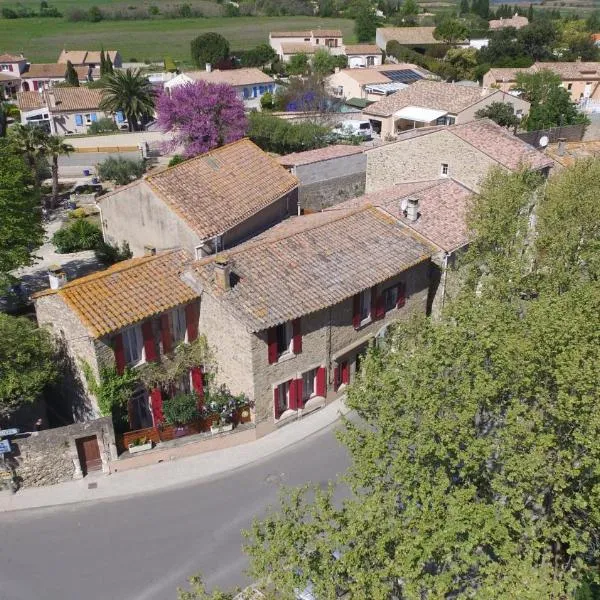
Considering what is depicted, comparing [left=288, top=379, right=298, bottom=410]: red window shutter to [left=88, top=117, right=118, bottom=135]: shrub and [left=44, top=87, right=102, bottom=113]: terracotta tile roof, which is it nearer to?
[left=88, top=117, right=118, bottom=135]: shrub

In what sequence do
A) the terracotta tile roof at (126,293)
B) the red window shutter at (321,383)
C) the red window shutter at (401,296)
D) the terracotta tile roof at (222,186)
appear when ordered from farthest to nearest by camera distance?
the terracotta tile roof at (222,186) < the red window shutter at (401,296) < the red window shutter at (321,383) < the terracotta tile roof at (126,293)

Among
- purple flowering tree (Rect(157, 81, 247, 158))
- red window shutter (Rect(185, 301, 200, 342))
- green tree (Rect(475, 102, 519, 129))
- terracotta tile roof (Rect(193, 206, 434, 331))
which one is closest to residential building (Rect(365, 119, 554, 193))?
terracotta tile roof (Rect(193, 206, 434, 331))

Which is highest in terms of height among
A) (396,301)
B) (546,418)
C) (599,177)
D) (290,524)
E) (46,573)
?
(599,177)

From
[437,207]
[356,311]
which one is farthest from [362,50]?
[356,311]

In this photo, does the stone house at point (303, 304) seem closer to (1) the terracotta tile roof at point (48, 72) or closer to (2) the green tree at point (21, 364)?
(2) the green tree at point (21, 364)

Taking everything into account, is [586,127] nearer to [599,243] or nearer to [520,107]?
[520,107]

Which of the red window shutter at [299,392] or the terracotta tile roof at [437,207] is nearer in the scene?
the red window shutter at [299,392]

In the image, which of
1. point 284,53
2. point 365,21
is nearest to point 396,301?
point 284,53

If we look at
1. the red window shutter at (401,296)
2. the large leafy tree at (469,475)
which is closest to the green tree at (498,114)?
the red window shutter at (401,296)
